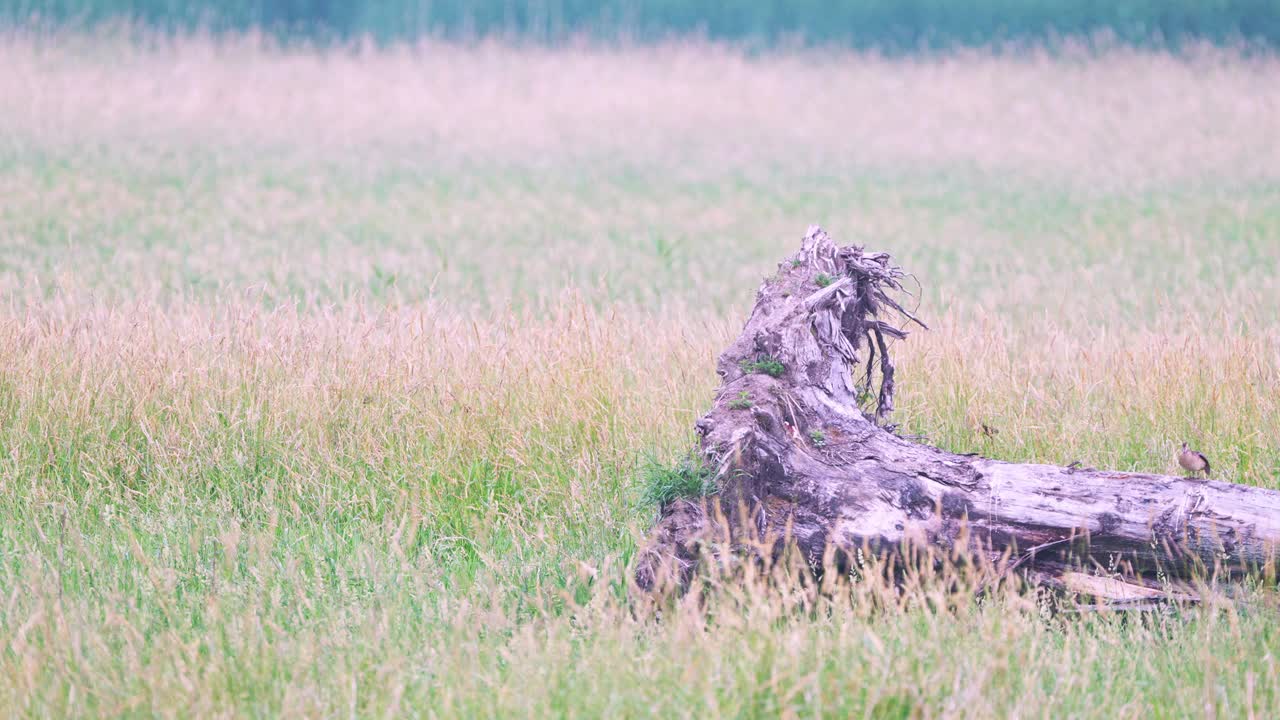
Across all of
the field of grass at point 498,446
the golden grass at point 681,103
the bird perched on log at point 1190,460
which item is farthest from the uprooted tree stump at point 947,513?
the golden grass at point 681,103

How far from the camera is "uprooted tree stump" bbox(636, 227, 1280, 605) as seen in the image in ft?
10.7

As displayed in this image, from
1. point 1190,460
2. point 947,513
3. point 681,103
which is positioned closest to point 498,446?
Result: point 947,513

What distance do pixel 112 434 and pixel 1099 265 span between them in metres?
8.93

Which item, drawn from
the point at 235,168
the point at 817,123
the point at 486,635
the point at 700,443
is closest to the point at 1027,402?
the point at 700,443

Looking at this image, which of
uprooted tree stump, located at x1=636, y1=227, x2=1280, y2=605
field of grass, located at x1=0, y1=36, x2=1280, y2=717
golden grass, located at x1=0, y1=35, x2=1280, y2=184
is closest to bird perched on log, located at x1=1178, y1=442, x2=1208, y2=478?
uprooted tree stump, located at x1=636, y1=227, x2=1280, y2=605

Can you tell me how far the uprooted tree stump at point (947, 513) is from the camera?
327 centimetres

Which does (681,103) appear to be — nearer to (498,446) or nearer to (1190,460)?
(498,446)

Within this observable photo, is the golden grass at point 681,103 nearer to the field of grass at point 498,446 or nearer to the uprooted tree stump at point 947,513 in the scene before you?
the field of grass at point 498,446

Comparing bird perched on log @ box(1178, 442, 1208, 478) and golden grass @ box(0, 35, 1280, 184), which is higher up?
golden grass @ box(0, 35, 1280, 184)

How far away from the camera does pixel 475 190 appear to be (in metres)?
14.6

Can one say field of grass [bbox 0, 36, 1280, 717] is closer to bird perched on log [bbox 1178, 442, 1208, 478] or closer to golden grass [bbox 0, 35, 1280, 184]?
bird perched on log [bbox 1178, 442, 1208, 478]

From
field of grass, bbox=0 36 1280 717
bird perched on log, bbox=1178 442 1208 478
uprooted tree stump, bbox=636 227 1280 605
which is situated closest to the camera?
field of grass, bbox=0 36 1280 717

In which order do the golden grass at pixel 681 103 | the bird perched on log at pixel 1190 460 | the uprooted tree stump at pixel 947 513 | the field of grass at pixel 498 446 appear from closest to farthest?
the field of grass at pixel 498 446 < the uprooted tree stump at pixel 947 513 < the bird perched on log at pixel 1190 460 < the golden grass at pixel 681 103

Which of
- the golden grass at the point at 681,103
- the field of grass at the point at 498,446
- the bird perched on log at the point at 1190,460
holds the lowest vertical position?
the field of grass at the point at 498,446
